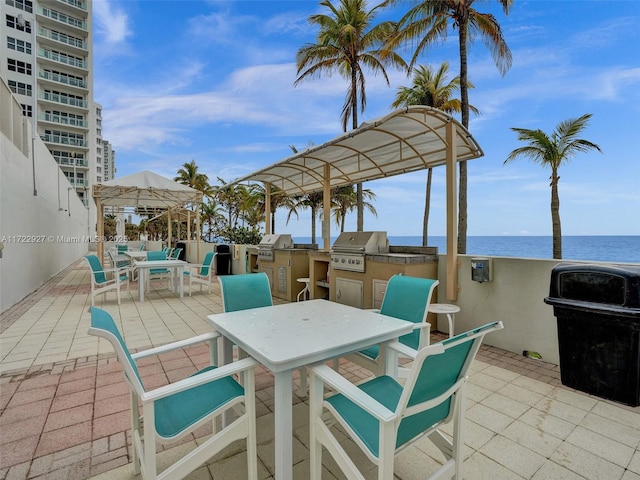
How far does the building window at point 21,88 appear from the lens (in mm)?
25570

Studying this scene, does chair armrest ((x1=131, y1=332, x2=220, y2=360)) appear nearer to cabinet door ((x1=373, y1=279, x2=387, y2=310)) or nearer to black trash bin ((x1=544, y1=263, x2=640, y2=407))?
cabinet door ((x1=373, y1=279, x2=387, y2=310))

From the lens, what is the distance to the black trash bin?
7.36ft

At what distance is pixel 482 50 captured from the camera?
9625 millimetres

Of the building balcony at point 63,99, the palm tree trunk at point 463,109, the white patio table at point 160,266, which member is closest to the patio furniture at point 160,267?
the white patio table at point 160,266

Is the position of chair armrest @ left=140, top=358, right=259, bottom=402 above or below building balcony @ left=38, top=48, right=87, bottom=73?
below

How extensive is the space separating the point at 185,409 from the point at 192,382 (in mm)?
282

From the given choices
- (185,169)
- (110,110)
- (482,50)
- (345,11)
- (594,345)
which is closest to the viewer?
(594,345)

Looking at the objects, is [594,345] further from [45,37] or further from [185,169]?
[45,37]

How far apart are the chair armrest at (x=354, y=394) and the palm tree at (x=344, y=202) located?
46.1 ft

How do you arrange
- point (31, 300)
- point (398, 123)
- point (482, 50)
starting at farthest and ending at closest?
point (482, 50) < point (31, 300) < point (398, 123)

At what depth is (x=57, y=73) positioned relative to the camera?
94.4 feet

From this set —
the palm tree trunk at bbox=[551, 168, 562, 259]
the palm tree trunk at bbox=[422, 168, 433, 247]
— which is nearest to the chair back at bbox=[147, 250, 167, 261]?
the palm tree trunk at bbox=[422, 168, 433, 247]

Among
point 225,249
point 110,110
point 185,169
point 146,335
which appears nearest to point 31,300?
point 146,335

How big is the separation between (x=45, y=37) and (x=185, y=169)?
1928 centimetres
